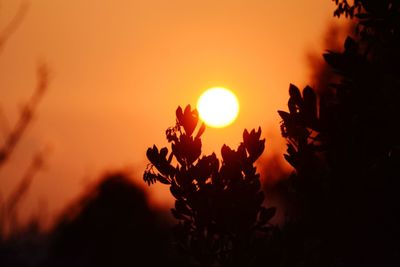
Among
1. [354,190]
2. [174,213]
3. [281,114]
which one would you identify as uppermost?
[281,114]

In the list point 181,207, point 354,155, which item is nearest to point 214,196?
point 181,207

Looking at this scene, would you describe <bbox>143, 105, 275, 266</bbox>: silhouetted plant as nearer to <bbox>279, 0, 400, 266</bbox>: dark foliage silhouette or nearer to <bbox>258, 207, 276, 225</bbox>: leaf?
<bbox>258, 207, 276, 225</bbox>: leaf

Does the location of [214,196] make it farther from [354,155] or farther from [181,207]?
[354,155]

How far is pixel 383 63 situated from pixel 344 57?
26 cm

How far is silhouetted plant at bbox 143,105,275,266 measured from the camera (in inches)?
174

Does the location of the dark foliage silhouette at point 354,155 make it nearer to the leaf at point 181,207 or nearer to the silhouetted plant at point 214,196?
the silhouetted plant at point 214,196

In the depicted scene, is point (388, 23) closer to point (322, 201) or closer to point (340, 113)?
point (340, 113)

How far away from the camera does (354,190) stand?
3789 millimetres

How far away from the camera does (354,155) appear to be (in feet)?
12.6

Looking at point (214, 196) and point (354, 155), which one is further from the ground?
point (354, 155)

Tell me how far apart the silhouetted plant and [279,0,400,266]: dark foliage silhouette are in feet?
1.65

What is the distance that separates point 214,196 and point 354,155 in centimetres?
113

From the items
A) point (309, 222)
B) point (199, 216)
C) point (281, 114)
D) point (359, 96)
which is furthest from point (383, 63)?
point (199, 216)

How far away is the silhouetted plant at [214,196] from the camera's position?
174 inches
